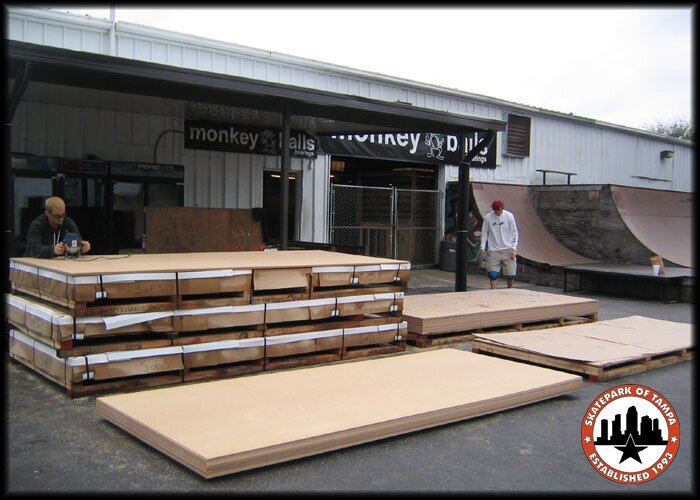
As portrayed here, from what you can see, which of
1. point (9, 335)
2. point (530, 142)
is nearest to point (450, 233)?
point (530, 142)

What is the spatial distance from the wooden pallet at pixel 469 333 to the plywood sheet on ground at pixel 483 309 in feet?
Result: 0.31

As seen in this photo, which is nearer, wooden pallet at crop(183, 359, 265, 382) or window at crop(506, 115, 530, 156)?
wooden pallet at crop(183, 359, 265, 382)

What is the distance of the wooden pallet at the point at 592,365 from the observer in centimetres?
716

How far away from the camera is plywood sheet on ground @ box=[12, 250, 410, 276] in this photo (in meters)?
6.16

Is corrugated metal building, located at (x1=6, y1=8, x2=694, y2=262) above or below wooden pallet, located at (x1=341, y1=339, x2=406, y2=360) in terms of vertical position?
above

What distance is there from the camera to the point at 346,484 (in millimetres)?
4172

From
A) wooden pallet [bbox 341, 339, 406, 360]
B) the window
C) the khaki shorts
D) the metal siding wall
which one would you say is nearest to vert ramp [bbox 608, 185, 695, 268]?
the window

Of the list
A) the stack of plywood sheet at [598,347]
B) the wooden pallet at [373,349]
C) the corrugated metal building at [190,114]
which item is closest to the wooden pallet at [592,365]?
the stack of plywood sheet at [598,347]

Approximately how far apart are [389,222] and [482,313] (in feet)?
28.7

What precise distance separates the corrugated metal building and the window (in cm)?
3

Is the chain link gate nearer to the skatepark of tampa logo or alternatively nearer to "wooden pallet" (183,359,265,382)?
"wooden pallet" (183,359,265,382)

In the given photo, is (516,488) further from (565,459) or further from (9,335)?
(9,335)

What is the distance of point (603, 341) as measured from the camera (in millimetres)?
8289

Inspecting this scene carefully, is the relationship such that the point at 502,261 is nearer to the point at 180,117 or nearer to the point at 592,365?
the point at 592,365
